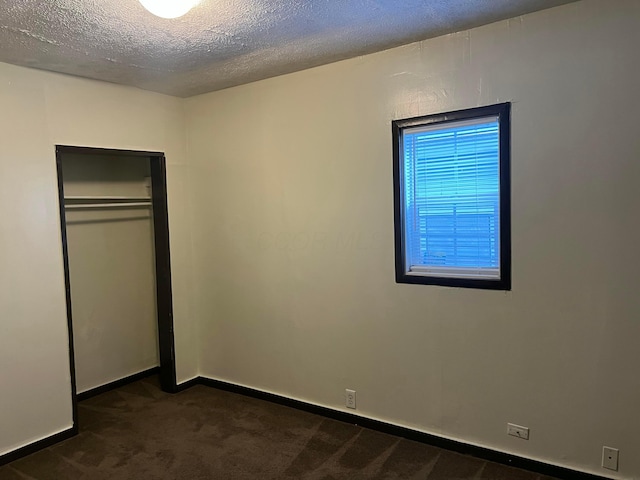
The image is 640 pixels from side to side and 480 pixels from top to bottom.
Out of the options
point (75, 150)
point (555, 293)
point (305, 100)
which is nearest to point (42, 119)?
point (75, 150)

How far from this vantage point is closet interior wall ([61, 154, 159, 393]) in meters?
4.01

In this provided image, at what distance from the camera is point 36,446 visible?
3184mm

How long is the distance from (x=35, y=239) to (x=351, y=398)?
7.89ft

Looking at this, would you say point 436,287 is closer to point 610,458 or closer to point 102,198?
point 610,458

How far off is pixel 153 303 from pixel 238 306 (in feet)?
3.70

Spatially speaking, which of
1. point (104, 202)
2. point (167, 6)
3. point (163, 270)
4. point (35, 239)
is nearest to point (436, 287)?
point (167, 6)

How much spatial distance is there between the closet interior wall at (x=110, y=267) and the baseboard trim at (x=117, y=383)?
0.04 meters

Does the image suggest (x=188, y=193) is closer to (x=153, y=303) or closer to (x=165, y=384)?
(x=153, y=303)

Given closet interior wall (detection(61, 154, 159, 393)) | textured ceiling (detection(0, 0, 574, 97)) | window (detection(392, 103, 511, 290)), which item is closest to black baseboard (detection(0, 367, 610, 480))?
closet interior wall (detection(61, 154, 159, 393))

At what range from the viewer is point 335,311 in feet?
11.2

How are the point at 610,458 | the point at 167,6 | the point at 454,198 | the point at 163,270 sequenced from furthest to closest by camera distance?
the point at 163,270 → the point at 454,198 → the point at 610,458 → the point at 167,6

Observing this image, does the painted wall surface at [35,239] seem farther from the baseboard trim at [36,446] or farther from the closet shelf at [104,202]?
the closet shelf at [104,202]

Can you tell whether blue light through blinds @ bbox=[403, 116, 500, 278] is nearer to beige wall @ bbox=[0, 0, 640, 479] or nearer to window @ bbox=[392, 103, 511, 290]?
window @ bbox=[392, 103, 511, 290]

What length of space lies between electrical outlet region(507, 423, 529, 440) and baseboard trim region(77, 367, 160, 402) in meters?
3.23
